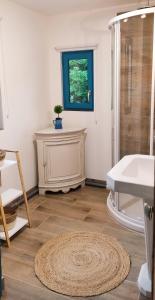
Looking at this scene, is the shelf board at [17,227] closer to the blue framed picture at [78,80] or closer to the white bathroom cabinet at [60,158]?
the white bathroom cabinet at [60,158]

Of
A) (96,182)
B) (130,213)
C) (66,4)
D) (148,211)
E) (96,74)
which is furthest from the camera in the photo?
(96,182)

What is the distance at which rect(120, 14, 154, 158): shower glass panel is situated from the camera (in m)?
2.90

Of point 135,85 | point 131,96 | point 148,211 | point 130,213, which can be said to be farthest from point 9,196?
point 135,85

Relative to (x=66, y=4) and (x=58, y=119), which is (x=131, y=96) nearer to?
(x=58, y=119)

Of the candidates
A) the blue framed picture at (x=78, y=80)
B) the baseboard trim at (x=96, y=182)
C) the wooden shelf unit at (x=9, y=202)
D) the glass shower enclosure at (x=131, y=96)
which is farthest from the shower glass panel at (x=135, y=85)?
the wooden shelf unit at (x=9, y=202)

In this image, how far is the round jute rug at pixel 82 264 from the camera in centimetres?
208

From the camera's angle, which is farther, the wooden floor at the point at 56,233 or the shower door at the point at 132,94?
the shower door at the point at 132,94

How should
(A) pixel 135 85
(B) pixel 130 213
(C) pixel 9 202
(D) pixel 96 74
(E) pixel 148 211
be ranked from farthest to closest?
(D) pixel 96 74 → (A) pixel 135 85 → (B) pixel 130 213 → (C) pixel 9 202 → (E) pixel 148 211

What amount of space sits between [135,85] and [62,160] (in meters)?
1.34

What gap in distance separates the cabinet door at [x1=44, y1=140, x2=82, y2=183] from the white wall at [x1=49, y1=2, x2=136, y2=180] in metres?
0.28

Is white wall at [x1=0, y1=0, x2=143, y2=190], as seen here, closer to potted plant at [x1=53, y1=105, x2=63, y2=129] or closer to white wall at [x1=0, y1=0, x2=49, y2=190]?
white wall at [x1=0, y1=0, x2=49, y2=190]

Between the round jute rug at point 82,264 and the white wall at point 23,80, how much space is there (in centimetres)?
110

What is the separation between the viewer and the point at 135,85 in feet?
10.1

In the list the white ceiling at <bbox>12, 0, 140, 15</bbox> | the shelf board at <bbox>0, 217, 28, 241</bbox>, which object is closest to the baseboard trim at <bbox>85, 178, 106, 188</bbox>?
the shelf board at <bbox>0, 217, 28, 241</bbox>
